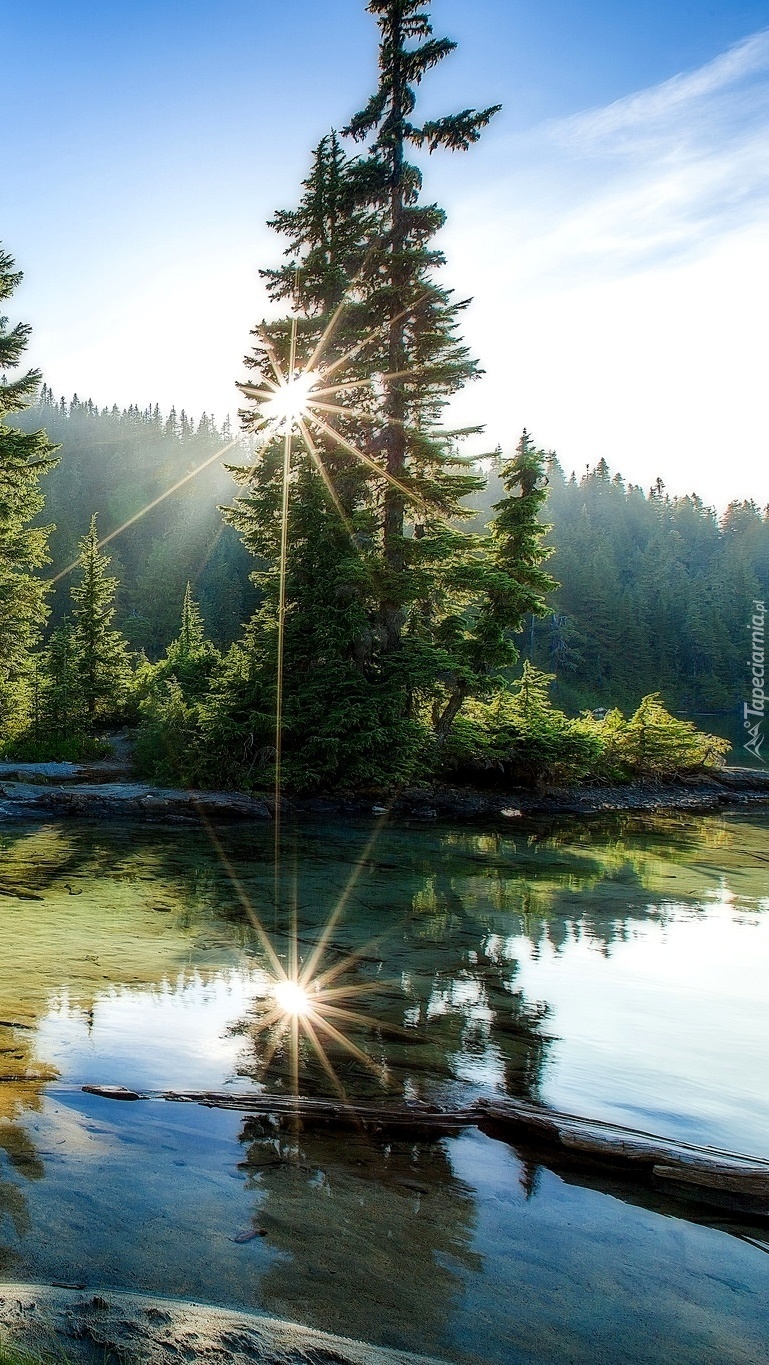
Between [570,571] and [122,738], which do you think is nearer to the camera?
[122,738]

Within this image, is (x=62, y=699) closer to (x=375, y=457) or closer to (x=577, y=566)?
(x=375, y=457)

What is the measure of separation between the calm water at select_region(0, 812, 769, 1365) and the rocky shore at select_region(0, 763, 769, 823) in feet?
22.2

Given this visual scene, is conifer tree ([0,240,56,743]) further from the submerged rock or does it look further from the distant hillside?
the distant hillside

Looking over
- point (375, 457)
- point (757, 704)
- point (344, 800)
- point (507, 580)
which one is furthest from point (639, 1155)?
point (757, 704)

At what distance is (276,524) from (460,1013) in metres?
18.0

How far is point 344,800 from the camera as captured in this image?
887 inches

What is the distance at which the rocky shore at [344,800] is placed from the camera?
19.6 m

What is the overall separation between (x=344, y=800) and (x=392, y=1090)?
1709 cm

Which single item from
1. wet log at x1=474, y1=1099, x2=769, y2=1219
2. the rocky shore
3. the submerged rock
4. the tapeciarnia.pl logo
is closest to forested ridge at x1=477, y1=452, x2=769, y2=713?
the tapeciarnia.pl logo

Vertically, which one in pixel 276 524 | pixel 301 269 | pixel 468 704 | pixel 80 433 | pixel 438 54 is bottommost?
pixel 468 704

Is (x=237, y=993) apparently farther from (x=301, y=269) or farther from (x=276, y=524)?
(x=301, y=269)

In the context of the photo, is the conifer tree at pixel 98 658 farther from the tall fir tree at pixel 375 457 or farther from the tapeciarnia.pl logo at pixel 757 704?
the tapeciarnia.pl logo at pixel 757 704

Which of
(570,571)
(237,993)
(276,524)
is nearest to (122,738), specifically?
(276,524)

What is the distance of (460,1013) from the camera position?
23.8 ft
